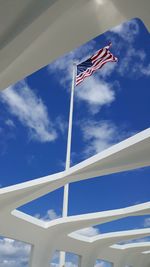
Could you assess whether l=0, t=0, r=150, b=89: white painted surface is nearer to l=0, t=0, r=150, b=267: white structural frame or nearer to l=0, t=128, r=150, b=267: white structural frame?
l=0, t=0, r=150, b=267: white structural frame

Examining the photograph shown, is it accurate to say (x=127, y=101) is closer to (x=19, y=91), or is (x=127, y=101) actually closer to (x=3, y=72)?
(x=19, y=91)

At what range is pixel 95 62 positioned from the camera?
48.4ft

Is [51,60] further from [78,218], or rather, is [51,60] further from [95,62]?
[78,218]

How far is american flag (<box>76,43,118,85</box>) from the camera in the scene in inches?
540

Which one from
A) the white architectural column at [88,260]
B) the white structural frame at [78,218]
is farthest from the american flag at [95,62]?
the white architectural column at [88,260]

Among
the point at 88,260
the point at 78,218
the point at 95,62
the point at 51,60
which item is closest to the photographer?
the point at 51,60

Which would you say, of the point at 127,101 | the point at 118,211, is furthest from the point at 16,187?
the point at 127,101

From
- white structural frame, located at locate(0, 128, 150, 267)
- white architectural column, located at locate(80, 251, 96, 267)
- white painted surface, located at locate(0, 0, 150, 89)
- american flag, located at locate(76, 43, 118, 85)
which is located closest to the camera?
white painted surface, located at locate(0, 0, 150, 89)

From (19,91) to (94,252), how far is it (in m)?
11.3

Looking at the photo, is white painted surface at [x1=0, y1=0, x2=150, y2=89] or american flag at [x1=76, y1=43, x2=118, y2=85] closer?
white painted surface at [x1=0, y1=0, x2=150, y2=89]

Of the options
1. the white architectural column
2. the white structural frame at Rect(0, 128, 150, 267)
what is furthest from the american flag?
the white architectural column

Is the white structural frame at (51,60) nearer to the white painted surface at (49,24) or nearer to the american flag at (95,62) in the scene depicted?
the white painted surface at (49,24)

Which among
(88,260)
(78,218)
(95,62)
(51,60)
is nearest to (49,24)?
(51,60)

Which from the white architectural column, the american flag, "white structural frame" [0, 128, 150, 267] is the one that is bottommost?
the white architectural column
